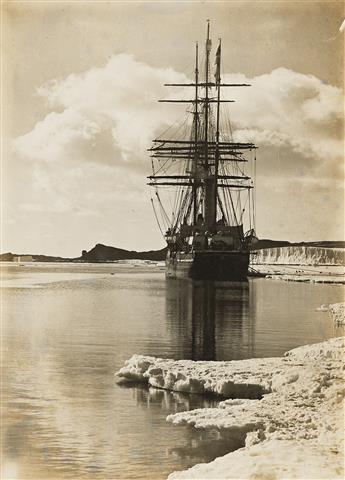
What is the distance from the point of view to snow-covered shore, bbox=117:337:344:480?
214 inches

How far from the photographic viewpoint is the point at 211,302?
1564 centimetres

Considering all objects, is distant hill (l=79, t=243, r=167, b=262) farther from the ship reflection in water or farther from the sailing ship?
the ship reflection in water

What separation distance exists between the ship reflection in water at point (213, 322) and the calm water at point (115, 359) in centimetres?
2

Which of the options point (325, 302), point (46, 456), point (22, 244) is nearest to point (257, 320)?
point (325, 302)

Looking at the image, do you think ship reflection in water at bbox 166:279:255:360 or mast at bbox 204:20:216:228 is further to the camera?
mast at bbox 204:20:216:228

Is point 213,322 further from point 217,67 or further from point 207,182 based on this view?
point 217,67

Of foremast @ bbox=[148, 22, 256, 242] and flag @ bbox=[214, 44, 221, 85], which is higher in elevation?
flag @ bbox=[214, 44, 221, 85]

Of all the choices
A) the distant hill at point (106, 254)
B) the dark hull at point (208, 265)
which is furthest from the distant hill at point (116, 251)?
the dark hull at point (208, 265)

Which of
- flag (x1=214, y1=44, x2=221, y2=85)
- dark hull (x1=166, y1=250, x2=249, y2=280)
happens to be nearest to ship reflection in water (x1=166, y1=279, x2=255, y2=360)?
dark hull (x1=166, y1=250, x2=249, y2=280)

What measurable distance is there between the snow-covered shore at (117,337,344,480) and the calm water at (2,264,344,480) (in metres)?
0.19

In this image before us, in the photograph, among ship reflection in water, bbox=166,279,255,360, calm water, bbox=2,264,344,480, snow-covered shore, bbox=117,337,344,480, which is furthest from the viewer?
ship reflection in water, bbox=166,279,255,360

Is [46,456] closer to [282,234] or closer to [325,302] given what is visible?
[282,234]

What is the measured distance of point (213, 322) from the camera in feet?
41.8

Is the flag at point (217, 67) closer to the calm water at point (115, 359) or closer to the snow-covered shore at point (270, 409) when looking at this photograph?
the snow-covered shore at point (270, 409)
